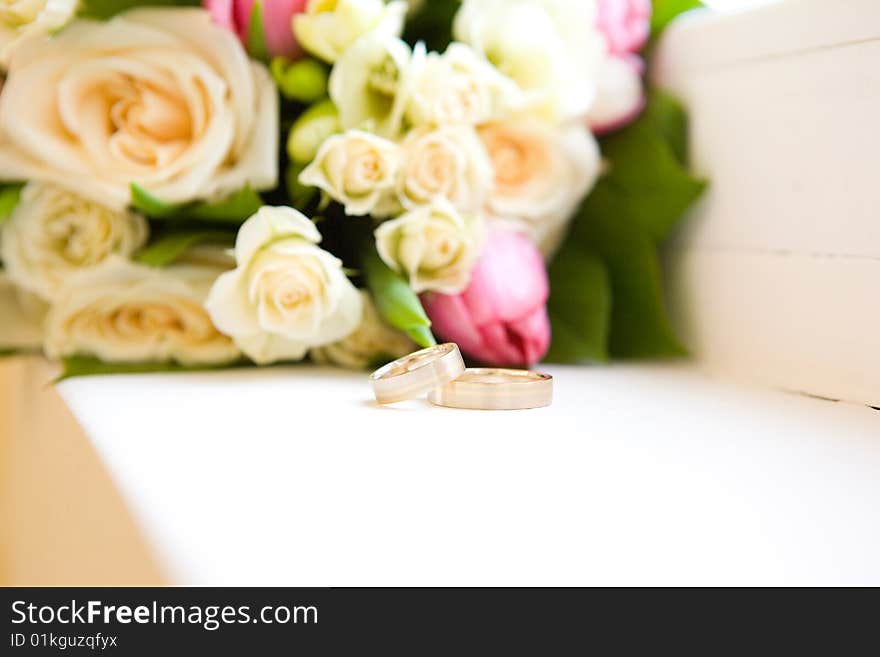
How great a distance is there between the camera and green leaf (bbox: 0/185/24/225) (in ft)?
2.39

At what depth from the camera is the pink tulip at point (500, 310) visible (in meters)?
0.70

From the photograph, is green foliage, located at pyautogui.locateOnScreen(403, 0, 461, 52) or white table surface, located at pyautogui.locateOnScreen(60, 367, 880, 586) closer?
white table surface, located at pyautogui.locateOnScreen(60, 367, 880, 586)

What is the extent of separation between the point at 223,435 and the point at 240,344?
179 millimetres

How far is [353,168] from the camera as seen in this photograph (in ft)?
2.21

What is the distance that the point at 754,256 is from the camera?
0.73m

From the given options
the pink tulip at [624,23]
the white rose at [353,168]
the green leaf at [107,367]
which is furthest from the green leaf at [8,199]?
the pink tulip at [624,23]

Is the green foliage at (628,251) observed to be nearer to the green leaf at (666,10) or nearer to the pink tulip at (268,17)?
the green leaf at (666,10)

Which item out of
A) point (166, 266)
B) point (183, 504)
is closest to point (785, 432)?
point (183, 504)

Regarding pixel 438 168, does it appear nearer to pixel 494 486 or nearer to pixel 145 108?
pixel 145 108

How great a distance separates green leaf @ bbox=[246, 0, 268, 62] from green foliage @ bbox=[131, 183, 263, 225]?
0.31 ft

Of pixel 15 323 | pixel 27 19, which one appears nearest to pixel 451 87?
pixel 27 19

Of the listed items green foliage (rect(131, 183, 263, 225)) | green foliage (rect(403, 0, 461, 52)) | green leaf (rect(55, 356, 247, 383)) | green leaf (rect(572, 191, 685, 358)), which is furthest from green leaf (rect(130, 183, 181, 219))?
green leaf (rect(572, 191, 685, 358))

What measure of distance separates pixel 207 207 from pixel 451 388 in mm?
225

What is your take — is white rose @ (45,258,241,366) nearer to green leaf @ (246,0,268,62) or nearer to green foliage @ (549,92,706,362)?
green leaf @ (246,0,268,62)
